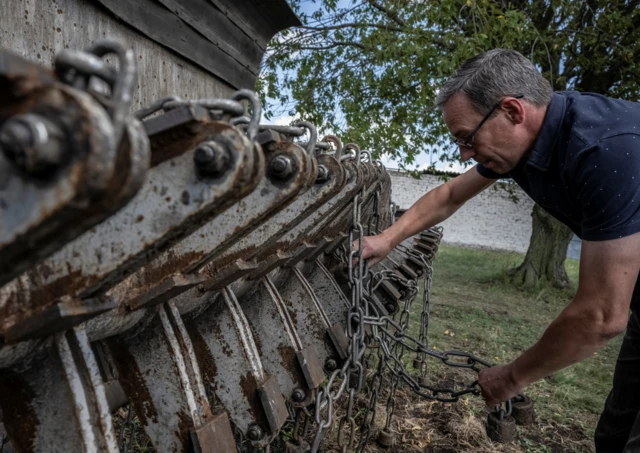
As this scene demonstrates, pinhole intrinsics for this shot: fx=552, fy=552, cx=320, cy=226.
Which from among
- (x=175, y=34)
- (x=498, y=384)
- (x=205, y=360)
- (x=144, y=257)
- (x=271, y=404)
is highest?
(x=175, y=34)

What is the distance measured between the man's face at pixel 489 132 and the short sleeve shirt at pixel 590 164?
0.32ft

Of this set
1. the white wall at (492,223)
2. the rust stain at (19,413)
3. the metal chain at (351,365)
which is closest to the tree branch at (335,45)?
the metal chain at (351,365)

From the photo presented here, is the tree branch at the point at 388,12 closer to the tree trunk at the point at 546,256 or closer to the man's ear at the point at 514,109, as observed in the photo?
the tree trunk at the point at 546,256

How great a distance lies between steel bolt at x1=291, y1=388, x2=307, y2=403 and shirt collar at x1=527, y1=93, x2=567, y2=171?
159 centimetres

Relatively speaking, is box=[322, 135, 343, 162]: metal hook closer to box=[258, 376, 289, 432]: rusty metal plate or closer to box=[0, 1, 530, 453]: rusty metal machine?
box=[0, 1, 530, 453]: rusty metal machine

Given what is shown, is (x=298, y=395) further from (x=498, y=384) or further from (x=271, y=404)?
(x=498, y=384)

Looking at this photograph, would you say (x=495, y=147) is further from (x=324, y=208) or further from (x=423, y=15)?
(x=423, y=15)

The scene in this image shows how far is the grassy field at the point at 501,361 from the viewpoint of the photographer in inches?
171

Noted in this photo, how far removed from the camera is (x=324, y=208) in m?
2.25

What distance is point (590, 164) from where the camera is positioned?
234cm

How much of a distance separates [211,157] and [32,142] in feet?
1.30

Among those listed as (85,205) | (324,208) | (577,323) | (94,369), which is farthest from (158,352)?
(577,323)

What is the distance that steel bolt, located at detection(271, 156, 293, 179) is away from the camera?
1.27 m

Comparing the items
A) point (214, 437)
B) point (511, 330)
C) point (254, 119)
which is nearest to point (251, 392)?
point (214, 437)
